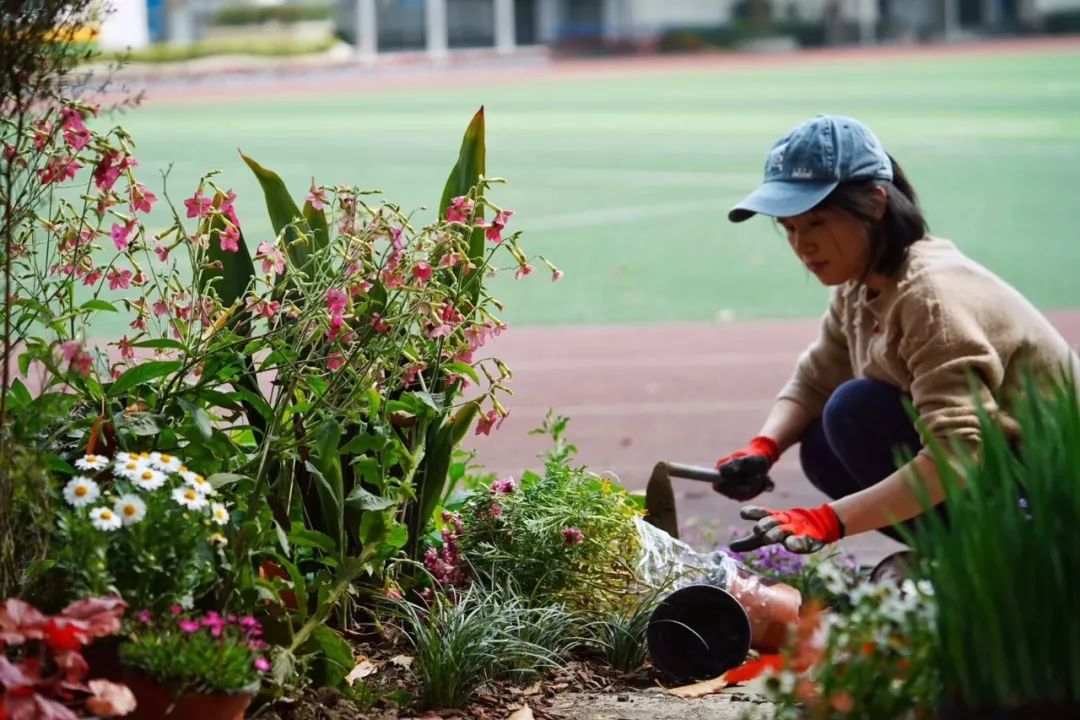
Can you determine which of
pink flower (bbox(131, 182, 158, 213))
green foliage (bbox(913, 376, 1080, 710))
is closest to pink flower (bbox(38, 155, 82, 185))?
pink flower (bbox(131, 182, 158, 213))

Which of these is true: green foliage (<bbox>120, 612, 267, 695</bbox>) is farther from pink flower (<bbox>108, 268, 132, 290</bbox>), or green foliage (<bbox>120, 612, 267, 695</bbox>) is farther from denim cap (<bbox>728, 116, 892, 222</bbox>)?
denim cap (<bbox>728, 116, 892, 222</bbox>)

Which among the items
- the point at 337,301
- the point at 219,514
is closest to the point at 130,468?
the point at 219,514

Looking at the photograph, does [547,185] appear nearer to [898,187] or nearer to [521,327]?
[521,327]

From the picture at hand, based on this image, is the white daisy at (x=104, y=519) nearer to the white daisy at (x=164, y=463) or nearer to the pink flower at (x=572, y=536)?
the white daisy at (x=164, y=463)

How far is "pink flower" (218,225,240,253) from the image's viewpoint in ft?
10.8

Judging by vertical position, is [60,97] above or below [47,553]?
above

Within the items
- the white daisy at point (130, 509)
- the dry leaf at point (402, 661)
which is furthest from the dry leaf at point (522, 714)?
the white daisy at point (130, 509)

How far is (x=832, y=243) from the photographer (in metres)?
3.88

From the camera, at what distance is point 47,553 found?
9.11 ft

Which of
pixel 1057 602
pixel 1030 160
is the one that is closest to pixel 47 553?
pixel 1057 602

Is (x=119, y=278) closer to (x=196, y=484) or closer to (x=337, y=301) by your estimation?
(x=337, y=301)

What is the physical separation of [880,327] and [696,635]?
3.55ft

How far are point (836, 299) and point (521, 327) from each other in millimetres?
5489

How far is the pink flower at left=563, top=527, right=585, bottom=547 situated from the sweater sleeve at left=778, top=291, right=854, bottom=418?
116cm
